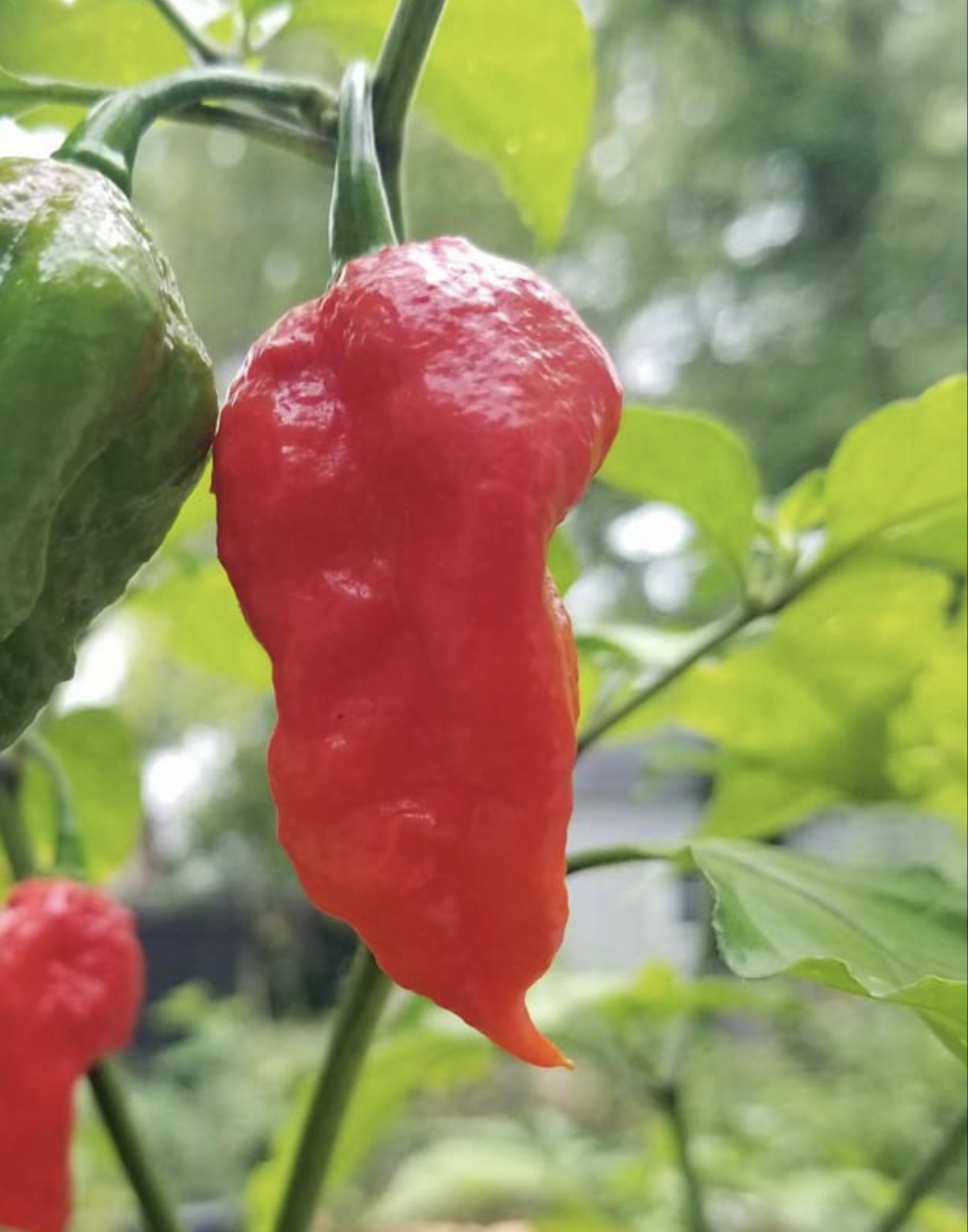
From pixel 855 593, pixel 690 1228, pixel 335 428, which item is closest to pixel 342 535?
pixel 335 428

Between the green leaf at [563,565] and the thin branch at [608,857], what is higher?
the green leaf at [563,565]

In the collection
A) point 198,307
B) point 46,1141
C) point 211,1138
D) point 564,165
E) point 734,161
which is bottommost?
point 211,1138

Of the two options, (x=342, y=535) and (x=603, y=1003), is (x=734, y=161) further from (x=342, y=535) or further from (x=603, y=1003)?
(x=342, y=535)

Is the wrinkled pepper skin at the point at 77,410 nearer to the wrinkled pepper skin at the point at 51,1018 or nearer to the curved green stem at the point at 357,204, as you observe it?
the curved green stem at the point at 357,204

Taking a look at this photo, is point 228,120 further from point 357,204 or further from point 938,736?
point 938,736

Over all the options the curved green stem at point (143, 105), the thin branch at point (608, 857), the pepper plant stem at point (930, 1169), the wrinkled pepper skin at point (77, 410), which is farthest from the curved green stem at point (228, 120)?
the pepper plant stem at point (930, 1169)

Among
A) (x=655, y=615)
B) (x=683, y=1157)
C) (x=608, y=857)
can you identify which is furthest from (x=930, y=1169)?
(x=655, y=615)
